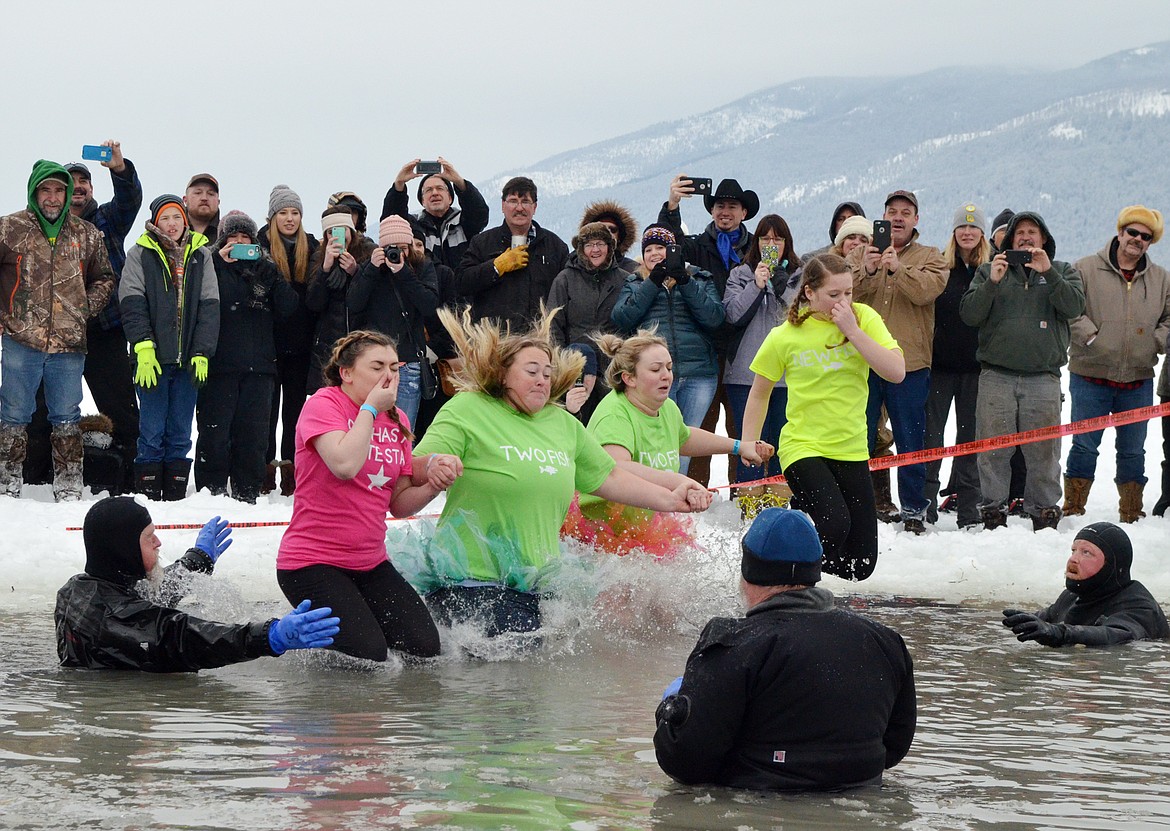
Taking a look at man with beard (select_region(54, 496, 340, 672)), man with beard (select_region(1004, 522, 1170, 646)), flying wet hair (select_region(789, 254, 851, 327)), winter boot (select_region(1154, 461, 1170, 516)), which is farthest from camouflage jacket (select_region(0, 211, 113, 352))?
winter boot (select_region(1154, 461, 1170, 516))

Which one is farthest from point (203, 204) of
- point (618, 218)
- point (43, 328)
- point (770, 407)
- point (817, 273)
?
point (817, 273)

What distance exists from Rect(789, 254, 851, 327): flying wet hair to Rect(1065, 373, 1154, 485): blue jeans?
12.4 feet

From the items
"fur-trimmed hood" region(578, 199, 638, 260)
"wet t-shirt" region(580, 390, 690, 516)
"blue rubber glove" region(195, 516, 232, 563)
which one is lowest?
"blue rubber glove" region(195, 516, 232, 563)

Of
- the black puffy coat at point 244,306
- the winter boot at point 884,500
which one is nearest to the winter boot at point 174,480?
the black puffy coat at point 244,306

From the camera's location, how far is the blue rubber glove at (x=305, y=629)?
579 centimetres

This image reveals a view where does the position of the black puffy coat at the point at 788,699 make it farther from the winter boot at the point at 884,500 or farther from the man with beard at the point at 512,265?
the man with beard at the point at 512,265

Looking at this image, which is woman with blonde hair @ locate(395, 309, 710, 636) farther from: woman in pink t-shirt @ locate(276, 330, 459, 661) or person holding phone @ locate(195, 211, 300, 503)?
person holding phone @ locate(195, 211, 300, 503)

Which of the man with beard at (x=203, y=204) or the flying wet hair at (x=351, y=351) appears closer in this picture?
the flying wet hair at (x=351, y=351)

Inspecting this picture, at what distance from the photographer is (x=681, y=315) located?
11.5 meters

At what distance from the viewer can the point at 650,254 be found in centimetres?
1122

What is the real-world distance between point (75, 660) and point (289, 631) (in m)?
1.45

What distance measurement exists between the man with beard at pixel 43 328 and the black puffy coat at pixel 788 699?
793cm

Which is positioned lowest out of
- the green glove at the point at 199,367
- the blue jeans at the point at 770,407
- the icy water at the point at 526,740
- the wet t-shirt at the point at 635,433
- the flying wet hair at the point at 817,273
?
the icy water at the point at 526,740

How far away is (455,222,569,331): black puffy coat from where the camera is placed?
38.7 feet
